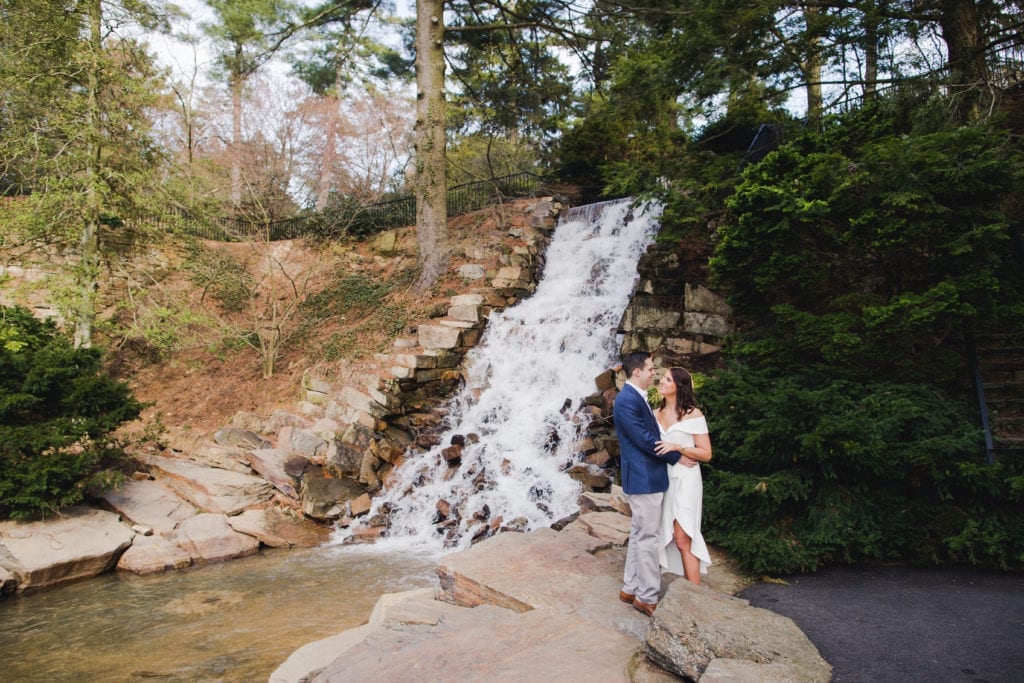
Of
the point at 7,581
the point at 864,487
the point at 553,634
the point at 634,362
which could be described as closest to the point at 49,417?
the point at 7,581

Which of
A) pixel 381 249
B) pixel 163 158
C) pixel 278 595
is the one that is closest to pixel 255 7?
pixel 163 158

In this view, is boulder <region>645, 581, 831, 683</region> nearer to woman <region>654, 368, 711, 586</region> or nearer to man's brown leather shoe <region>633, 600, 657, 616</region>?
man's brown leather shoe <region>633, 600, 657, 616</region>

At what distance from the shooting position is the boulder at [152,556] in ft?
21.1

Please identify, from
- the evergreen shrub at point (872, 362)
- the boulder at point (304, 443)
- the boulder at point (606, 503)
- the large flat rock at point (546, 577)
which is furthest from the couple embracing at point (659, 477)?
the boulder at point (304, 443)

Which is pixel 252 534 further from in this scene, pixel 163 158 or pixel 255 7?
pixel 255 7

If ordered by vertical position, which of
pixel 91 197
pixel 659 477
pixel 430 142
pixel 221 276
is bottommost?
pixel 659 477

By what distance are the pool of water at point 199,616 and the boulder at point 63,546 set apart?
16 centimetres

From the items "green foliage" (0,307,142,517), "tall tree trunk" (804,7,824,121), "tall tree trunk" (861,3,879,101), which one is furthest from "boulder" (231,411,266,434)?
"tall tree trunk" (861,3,879,101)

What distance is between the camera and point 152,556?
6.54 metres

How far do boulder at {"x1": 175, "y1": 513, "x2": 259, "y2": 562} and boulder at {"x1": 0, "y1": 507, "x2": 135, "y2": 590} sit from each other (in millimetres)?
579

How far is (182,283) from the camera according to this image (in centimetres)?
1393

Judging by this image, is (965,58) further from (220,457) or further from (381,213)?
(381,213)

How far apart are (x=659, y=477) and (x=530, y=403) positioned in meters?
5.69

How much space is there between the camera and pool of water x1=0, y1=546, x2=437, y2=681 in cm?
436
